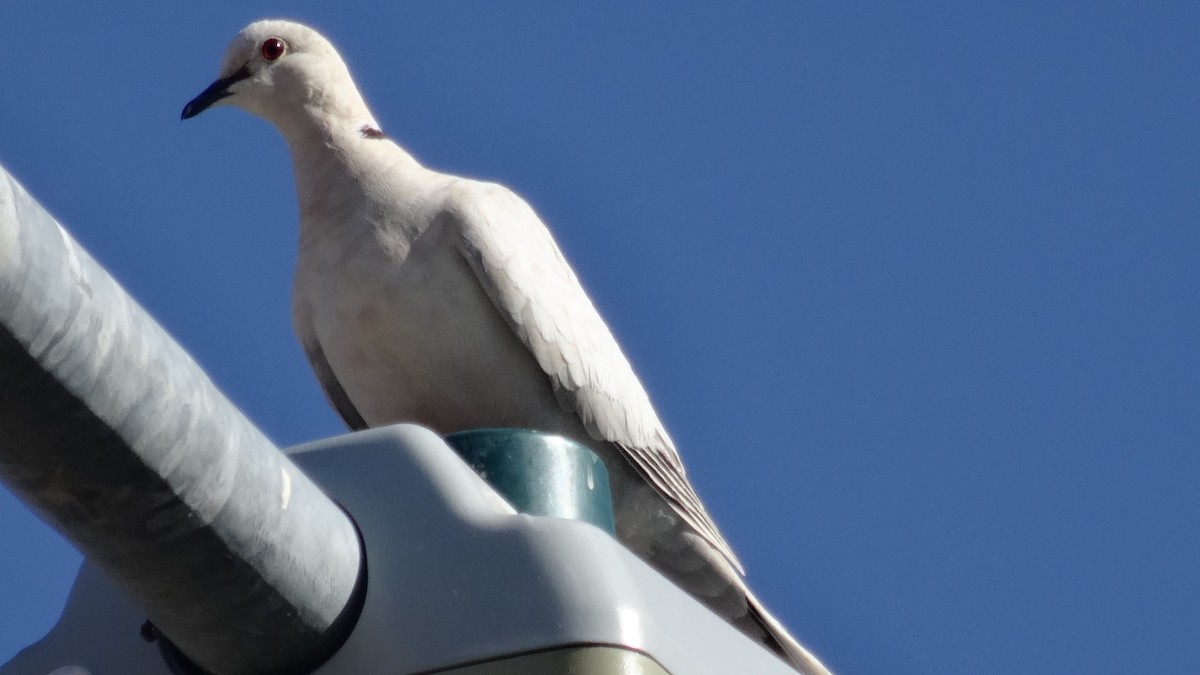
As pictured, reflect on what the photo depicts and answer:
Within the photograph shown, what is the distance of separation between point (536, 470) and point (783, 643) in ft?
7.44

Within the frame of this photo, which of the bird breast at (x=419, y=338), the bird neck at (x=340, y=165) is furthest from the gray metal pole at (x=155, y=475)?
the bird neck at (x=340, y=165)

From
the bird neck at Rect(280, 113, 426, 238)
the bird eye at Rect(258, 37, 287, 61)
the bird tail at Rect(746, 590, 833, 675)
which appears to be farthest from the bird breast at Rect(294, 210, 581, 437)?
the bird eye at Rect(258, 37, 287, 61)

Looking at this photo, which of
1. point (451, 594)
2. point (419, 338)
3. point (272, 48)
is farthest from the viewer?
point (272, 48)

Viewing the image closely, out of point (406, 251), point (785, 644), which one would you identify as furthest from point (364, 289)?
point (785, 644)

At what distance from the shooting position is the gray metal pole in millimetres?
1354

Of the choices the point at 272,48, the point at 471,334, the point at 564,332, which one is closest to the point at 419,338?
the point at 471,334

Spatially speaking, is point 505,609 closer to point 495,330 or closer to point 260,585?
point 260,585

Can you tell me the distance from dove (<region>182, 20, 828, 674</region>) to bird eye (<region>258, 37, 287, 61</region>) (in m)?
0.47

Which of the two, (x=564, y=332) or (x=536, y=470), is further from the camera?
(x=564, y=332)

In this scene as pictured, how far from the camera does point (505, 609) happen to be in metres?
1.80

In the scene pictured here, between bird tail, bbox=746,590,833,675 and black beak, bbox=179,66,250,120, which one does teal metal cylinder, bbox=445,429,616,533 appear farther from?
black beak, bbox=179,66,250,120

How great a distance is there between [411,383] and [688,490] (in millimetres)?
932

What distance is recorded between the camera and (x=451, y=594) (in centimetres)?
186

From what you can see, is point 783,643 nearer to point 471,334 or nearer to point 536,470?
point 471,334
